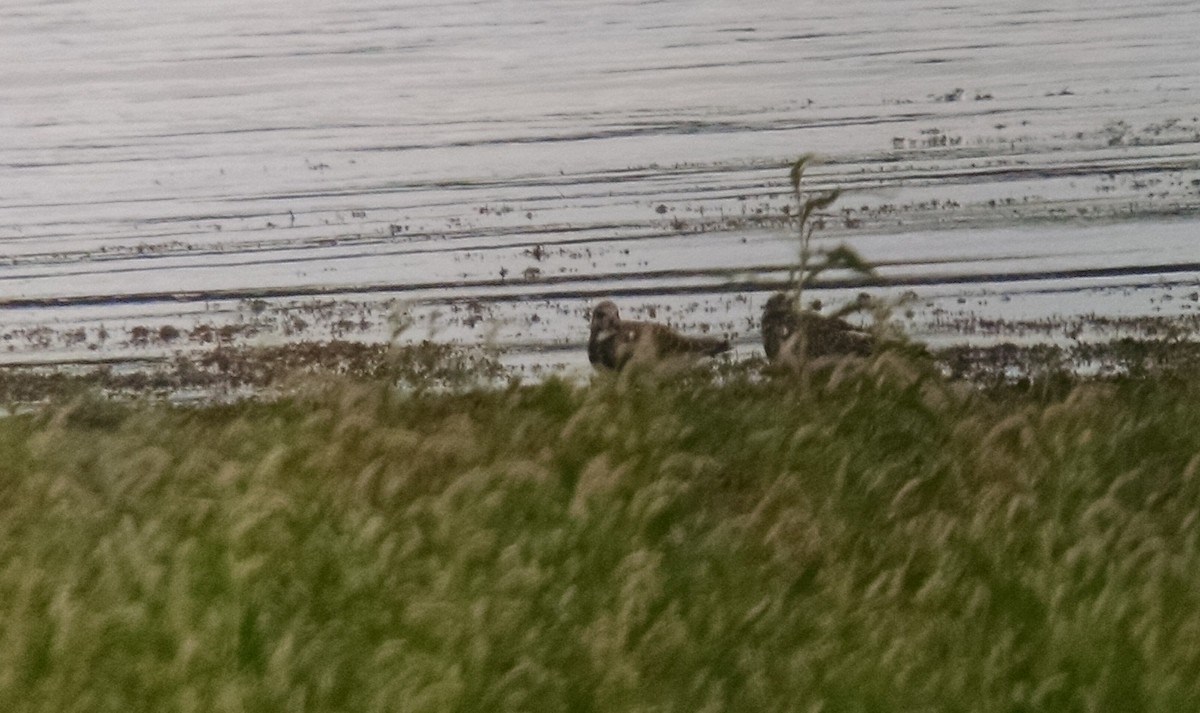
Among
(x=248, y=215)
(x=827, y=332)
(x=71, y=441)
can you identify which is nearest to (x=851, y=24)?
(x=827, y=332)

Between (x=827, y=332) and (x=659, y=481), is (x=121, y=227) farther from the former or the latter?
(x=827, y=332)

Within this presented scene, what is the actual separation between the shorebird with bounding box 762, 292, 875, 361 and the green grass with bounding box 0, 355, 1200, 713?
100 millimetres

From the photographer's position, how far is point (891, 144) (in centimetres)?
200

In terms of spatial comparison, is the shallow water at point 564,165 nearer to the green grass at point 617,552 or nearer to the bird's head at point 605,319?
the bird's head at point 605,319

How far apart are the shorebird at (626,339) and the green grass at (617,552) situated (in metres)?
0.14

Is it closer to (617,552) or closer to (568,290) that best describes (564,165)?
(568,290)

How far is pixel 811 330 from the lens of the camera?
2049 mm

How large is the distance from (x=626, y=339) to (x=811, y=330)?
332mm

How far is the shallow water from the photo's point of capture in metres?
1.97

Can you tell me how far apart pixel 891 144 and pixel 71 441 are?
1451 mm

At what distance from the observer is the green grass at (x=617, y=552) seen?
1.29 m

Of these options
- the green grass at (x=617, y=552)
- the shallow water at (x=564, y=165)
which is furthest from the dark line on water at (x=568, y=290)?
the green grass at (x=617, y=552)

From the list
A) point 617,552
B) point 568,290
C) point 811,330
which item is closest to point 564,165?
point 568,290

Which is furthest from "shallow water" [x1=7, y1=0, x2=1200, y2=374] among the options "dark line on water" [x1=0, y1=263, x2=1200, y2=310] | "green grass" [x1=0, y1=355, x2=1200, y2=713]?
"green grass" [x1=0, y1=355, x2=1200, y2=713]
